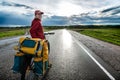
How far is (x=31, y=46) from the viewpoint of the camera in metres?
5.66

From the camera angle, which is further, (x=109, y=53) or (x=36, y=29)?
(x=109, y=53)

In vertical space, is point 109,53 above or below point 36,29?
below

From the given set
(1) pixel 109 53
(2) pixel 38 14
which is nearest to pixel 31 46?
(2) pixel 38 14

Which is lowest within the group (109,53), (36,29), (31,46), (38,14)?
(109,53)

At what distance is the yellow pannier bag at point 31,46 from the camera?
5574mm

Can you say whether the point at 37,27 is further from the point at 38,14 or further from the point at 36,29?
the point at 38,14

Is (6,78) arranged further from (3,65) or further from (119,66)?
(119,66)

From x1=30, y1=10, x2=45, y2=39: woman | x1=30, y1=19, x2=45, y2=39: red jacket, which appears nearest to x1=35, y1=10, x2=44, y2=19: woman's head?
x1=30, y1=10, x2=45, y2=39: woman

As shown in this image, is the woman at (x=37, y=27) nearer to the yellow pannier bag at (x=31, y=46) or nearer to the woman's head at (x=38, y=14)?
the woman's head at (x=38, y=14)

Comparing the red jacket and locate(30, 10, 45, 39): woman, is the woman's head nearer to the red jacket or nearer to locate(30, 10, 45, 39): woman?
locate(30, 10, 45, 39): woman

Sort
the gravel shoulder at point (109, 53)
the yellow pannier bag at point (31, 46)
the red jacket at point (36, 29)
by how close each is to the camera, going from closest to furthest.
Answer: the yellow pannier bag at point (31, 46)
the red jacket at point (36, 29)
the gravel shoulder at point (109, 53)

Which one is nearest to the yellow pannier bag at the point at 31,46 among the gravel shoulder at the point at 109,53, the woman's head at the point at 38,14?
the woman's head at the point at 38,14

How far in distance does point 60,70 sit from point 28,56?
90.4 inches

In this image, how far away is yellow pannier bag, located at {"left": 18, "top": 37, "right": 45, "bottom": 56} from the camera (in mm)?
5574
